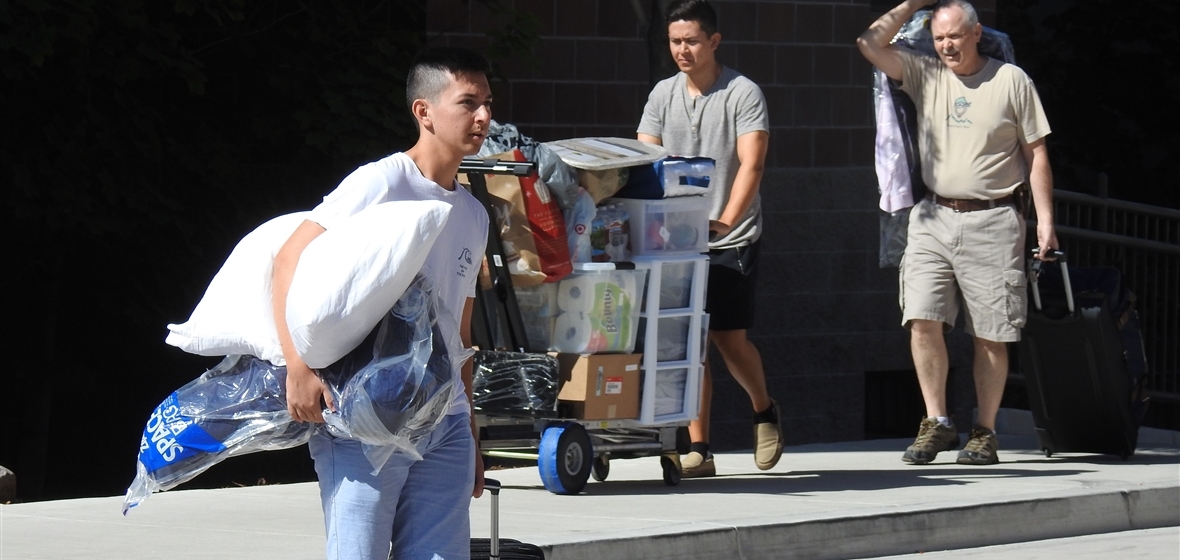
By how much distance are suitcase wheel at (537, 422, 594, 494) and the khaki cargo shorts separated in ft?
6.90

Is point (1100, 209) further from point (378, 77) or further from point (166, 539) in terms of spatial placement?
point (166, 539)

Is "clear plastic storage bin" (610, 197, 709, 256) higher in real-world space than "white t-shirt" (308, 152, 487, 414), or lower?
higher

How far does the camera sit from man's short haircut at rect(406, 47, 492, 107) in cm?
400

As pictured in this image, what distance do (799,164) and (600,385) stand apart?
13.2 feet

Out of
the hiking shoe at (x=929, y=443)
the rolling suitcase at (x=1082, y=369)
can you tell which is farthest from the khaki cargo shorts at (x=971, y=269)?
the hiking shoe at (x=929, y=443)

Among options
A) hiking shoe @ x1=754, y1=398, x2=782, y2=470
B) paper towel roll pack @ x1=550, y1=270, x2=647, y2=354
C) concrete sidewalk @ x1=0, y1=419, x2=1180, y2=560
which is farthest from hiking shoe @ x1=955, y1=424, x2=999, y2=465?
paper towel roll pack @ x1=550, y1=270, x2=647, y2=354

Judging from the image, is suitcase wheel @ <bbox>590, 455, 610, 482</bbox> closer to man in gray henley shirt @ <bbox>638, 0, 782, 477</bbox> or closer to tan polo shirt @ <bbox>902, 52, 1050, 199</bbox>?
man in gray henley shirt @ <bbox>638, 0, 782, 477</bbox>

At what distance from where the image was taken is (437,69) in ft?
13.2

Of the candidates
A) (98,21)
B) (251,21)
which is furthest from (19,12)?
(251,21)

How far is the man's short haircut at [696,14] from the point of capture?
311 inches

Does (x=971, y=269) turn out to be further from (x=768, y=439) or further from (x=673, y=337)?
(x=673, y=337)

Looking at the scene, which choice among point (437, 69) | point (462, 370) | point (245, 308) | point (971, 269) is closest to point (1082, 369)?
point (971, 269)

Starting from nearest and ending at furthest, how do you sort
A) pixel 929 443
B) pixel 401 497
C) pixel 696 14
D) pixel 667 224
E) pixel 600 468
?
pixel 401 497, pixel 667 224, pixel 696 14, pixel 600 468, pixel 929 443

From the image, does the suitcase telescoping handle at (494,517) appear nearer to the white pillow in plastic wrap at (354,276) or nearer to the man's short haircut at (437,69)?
the white pillow in plastic wrap at (354,276)
